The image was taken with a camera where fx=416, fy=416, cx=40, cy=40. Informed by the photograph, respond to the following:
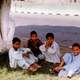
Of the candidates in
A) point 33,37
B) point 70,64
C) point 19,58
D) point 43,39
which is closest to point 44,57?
point 33,37

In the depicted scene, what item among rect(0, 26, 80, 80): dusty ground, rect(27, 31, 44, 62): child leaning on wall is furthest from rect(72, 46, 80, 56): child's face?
rect(27, 31, 44, 62): child leaning on wall

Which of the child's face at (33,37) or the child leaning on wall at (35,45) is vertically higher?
the child's face at (33,37)

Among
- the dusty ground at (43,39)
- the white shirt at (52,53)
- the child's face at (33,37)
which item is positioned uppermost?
the child's face at (33,37)

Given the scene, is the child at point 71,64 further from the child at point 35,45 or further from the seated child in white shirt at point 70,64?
the child at point 35,45

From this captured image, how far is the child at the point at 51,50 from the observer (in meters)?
Result: 5.41

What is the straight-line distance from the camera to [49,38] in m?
5.36

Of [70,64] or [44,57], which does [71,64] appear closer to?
[70,64]

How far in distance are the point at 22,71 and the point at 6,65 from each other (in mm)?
378

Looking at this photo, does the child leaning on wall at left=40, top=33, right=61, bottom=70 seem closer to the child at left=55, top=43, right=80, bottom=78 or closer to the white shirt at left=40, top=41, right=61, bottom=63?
the white shirt at left=40, top=41, right=61, bottom=63

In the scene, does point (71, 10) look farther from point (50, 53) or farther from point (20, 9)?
point (50, 53)

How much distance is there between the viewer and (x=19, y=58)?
16.9 feet

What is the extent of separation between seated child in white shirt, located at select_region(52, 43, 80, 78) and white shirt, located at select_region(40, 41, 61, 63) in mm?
369

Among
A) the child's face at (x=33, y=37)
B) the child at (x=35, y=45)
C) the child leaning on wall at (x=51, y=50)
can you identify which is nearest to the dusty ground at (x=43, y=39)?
the child leaning on wall at (x=51, y=50)

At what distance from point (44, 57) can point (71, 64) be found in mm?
638
